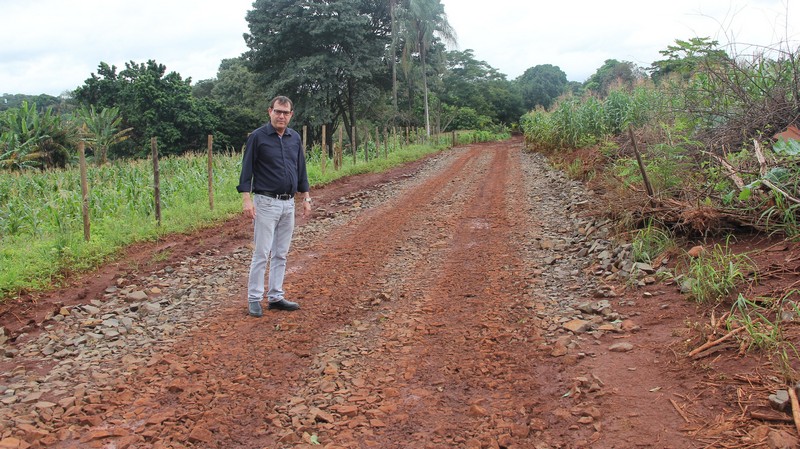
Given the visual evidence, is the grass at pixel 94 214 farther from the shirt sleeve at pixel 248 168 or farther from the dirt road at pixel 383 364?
the shirt sleeve at pixel 248 168

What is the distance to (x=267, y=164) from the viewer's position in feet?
13.9

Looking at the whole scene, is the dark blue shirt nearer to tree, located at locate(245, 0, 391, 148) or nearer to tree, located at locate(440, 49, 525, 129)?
tree, located at locate(245, 0, 391, 148)

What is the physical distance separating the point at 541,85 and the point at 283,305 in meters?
60.2

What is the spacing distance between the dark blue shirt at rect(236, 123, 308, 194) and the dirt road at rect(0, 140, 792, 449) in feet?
3.55

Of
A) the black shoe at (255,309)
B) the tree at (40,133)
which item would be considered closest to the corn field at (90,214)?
the black shoe at (255,309)

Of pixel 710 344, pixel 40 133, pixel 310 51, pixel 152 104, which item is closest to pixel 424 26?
pixel 310 51

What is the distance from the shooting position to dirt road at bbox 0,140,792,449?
2.59 meters

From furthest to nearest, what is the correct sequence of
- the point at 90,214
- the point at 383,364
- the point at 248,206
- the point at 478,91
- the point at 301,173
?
the point at 478,91 < the point at 90,214 < the point at 301,173 < the point at 248,206 < the point at 383,364

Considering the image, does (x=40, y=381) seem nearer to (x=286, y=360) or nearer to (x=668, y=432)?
(x=286, y=360)

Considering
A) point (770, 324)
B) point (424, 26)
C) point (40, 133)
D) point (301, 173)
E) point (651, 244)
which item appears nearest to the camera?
point (770, 324)

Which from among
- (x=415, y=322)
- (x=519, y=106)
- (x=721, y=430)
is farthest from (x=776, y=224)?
(x=519, y=106)

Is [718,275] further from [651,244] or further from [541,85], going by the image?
[541,85]

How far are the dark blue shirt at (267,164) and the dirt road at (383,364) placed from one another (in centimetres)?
108

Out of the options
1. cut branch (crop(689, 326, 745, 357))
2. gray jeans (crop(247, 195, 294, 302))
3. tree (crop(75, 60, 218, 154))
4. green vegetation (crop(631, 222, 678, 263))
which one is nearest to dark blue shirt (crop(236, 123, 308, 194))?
gray jeans (crop(247, 195, 294, 302))
